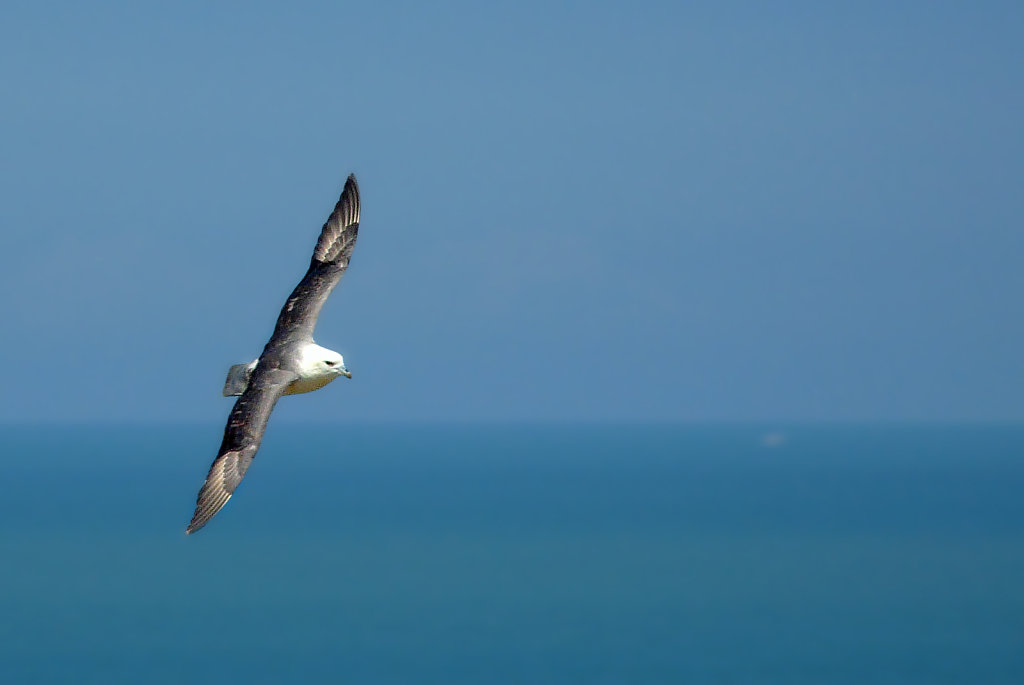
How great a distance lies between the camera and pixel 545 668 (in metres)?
165

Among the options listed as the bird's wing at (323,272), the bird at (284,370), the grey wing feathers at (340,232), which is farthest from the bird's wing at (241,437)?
the grey wing feathers at (340,232)

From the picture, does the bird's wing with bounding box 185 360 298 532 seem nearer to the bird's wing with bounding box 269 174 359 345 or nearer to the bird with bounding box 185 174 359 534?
the bird with bounding box 185 174 359 534

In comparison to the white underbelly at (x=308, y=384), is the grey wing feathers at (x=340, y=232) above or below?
above

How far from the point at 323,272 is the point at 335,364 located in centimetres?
307

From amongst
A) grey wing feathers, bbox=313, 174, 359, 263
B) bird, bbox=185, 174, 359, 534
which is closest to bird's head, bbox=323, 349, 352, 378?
bird, bbox=185, 174, 359, 534

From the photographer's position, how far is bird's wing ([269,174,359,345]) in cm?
2491

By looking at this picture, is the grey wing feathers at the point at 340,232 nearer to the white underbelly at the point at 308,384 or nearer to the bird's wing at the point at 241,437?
the white underbelly at the point at 308,384

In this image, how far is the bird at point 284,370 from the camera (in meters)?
22.0

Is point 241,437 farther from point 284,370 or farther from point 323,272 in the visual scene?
point 323,272

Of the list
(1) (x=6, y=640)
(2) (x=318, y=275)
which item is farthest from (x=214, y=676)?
(2) (x=318, y=275)

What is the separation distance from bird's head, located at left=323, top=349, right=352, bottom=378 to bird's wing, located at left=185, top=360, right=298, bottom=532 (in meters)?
0.52

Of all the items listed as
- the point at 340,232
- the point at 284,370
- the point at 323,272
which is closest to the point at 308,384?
the point at 284,370

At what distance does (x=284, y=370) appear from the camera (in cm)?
2359

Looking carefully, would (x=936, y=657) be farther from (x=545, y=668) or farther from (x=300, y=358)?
(x=300, y=358)
